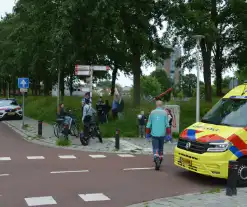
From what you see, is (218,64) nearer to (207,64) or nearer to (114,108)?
(207,64)

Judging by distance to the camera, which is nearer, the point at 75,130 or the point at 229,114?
the point at 229,114

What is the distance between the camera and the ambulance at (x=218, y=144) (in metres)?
8.11

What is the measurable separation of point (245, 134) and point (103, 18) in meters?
14.0

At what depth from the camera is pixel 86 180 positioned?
8.75 m

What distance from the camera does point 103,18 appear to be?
826 inches

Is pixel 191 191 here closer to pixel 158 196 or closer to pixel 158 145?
pixel 158 196

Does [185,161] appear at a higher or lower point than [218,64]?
lower

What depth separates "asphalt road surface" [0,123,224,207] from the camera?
23.6 ft

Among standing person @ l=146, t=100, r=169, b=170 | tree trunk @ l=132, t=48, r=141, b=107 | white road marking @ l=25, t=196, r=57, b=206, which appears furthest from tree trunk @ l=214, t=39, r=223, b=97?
white road marking @ l=25, t=196, r=57, b=206

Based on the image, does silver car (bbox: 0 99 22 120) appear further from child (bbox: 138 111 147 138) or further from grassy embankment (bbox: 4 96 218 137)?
child (bbox: 138 111 147 138)

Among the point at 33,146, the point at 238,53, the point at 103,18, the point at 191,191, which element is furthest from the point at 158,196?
the point at 238,53

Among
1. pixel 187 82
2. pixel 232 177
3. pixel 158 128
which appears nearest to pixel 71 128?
pixel 158 128

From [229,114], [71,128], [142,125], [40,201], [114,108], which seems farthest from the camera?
[114,108]

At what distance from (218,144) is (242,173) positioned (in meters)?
0.83
